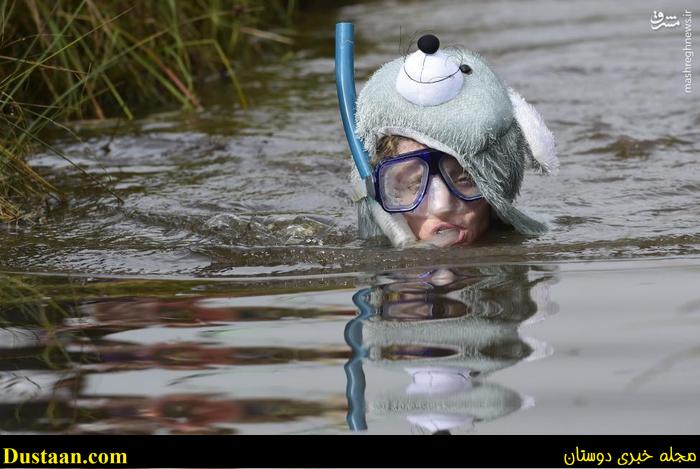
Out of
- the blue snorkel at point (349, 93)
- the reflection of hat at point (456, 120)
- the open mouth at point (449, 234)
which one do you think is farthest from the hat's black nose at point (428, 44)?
the open mouth at point (449, 234)

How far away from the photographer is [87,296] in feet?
12.6

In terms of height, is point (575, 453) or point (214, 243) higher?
point (214, 243)

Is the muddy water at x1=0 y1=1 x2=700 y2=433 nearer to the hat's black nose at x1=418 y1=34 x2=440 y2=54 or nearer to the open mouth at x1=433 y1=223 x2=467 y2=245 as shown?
the open mouth at x1=433 y1=223 x2=467 y2=245

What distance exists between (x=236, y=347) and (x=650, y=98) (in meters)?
4.96

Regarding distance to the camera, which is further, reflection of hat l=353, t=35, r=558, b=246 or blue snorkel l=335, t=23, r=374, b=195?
blue snorkel l=335, t=23, r=374, b=195

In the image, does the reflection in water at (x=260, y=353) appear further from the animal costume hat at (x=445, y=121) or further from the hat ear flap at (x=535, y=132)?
the hat ear flap at (x=535, y=132)

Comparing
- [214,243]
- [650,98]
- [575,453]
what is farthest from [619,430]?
[650,98]

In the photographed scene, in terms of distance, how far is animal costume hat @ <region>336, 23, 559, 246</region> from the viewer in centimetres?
429

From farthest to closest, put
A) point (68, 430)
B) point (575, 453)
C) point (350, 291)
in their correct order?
point (350, 291) → point (68, 430) → point (575, 453)

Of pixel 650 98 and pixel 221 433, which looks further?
pixel 650 98

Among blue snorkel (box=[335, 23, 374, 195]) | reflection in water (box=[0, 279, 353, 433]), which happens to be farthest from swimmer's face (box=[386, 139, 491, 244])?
reflection in water (box=[0, 279, 353, 433])

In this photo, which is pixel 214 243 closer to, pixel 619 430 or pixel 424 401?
pixel 424 401

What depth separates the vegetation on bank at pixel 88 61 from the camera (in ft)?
16.1

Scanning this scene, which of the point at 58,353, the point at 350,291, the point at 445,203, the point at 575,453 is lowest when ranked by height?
the point at 575,453
